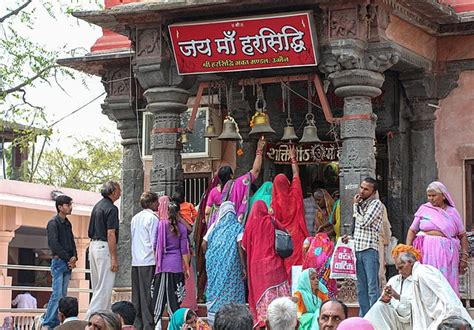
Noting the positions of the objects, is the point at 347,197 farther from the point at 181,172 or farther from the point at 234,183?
the point at 181,172

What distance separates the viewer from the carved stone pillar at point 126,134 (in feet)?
50.0

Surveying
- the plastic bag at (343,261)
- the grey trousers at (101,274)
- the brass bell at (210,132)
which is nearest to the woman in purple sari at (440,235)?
the plastic bag at (343,261)

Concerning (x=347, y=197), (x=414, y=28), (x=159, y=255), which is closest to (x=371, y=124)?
(x=347, y=197)

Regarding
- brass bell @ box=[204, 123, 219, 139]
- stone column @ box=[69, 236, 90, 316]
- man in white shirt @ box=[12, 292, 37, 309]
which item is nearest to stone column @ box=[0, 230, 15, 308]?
man in white shirt @ box=[12, 292, 37, 309]

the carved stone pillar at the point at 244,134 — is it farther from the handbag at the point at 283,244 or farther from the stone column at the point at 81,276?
the stone column at the point at 81,276

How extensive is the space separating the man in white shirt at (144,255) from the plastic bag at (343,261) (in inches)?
87.7

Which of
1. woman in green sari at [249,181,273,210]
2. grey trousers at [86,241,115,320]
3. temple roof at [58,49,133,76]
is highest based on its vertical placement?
→ temple roof at [58,49,133,76]

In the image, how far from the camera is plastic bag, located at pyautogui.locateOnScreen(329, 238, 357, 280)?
1138 cm

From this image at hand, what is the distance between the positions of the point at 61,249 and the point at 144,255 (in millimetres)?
992

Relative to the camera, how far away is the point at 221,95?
14.9 metres

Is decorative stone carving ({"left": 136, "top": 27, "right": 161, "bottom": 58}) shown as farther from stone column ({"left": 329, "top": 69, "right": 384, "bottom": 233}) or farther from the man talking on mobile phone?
the man talking on mobile phone

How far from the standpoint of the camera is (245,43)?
12320 millimetres

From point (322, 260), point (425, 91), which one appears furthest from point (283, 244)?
point (425, 91)

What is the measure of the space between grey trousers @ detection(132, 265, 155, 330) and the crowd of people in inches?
0.5
